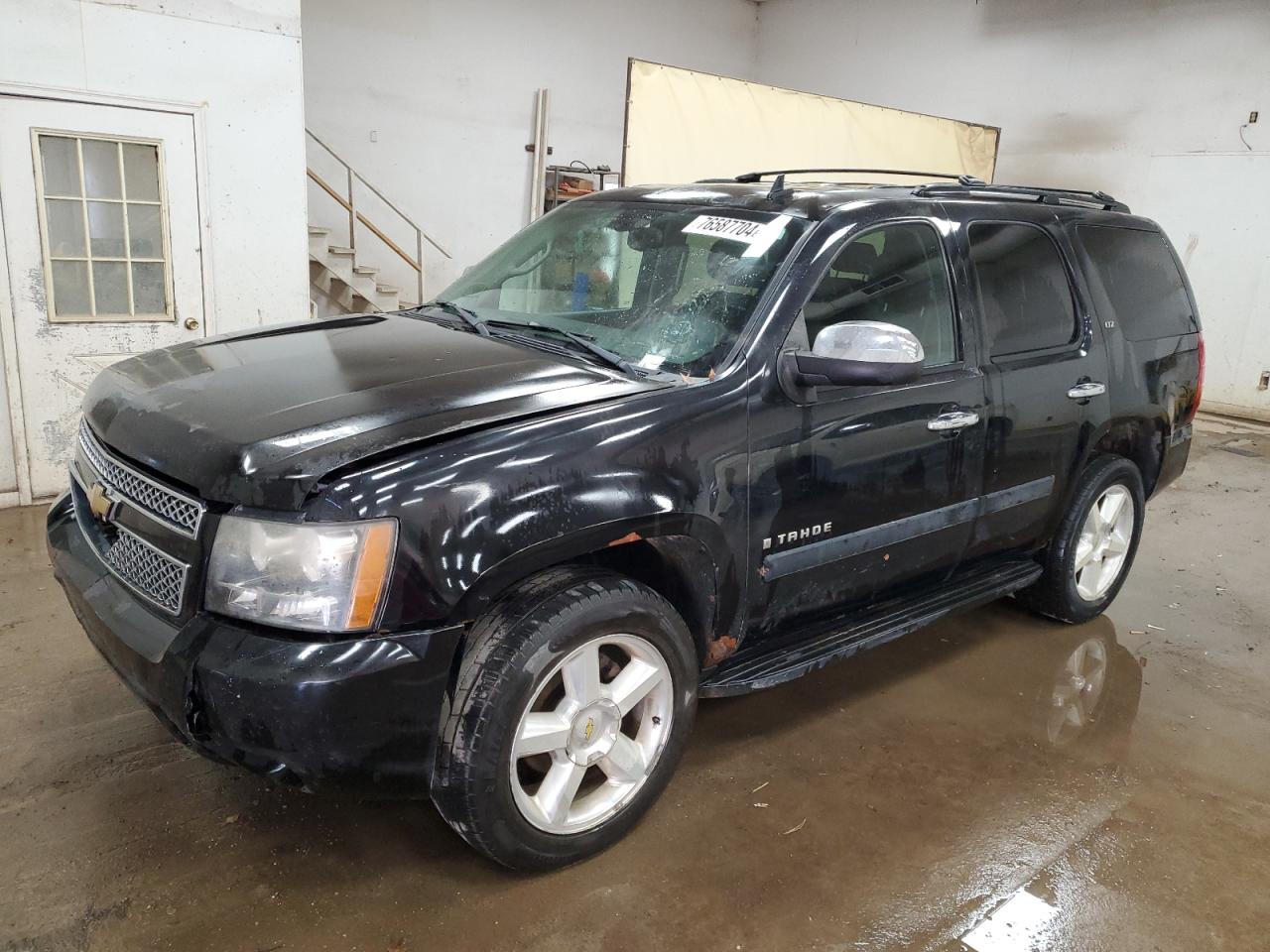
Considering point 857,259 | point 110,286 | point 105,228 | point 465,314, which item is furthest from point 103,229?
point 857,259

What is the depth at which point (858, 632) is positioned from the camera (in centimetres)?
286

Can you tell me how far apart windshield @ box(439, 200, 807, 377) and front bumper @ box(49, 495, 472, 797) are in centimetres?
106

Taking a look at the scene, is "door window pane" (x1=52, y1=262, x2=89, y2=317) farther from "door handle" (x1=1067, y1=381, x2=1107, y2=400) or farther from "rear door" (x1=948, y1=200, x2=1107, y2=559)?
"door handle" (x1=1067, y1=381, x2=1107, y2=400)

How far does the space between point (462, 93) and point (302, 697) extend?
1026 centimetres

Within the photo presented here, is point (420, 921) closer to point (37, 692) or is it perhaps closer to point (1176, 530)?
point (37, 692)

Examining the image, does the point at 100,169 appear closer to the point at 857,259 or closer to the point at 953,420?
the point at 857,259

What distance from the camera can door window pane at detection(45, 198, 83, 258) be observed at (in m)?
4.81

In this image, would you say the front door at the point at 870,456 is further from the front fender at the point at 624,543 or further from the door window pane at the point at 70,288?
the door window pane at the point at 70,288

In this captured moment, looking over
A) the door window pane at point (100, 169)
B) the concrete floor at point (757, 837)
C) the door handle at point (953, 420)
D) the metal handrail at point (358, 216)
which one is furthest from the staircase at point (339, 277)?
→ the door handle at point (953, 420)

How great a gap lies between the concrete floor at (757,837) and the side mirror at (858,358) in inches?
47.8

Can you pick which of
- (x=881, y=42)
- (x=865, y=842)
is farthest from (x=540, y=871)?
(x=881, y=42)

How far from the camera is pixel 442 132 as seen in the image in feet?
35.0

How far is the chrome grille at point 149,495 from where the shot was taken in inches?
78.0

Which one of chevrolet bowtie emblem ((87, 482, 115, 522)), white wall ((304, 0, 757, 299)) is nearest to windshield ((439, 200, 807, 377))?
chevrolet bowtie emblem ((87, 482, 115, 522))
